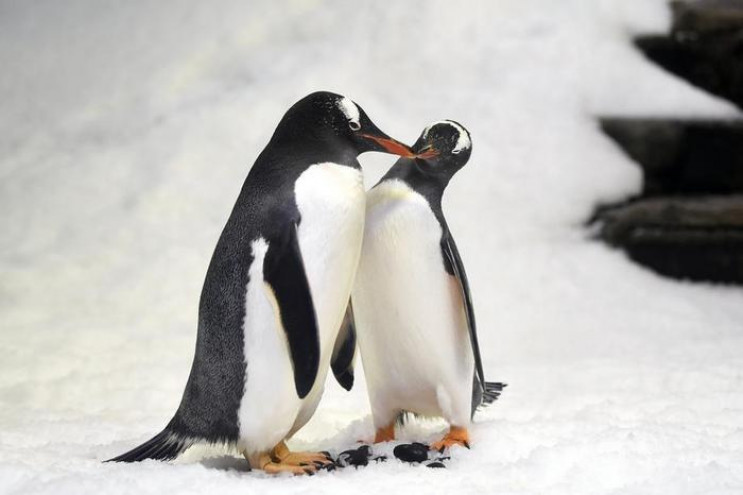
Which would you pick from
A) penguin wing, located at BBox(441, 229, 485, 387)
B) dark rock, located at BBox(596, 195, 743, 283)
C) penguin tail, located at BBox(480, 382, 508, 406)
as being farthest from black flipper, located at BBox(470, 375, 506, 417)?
dark rock, located at BBox(596, 195, 743, 283)

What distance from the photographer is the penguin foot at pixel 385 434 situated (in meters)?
1.61

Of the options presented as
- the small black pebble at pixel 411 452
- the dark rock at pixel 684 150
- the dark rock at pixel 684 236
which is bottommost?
the small black pebble at pixel 411 452

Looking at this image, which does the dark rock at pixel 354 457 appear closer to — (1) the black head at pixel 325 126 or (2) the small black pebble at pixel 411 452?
(2) the small black pebble at pixel 411 452

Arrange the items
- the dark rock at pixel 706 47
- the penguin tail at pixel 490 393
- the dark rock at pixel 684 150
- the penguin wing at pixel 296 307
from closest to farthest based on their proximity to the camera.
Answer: the penguin wing at pixel 296 307 → the penguin tail at pixel 490 393 → the dark rock at pixel 684 150 → the dark rock at pixel 706 47

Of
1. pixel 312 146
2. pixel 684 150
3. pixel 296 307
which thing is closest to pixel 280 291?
pixel 296 307

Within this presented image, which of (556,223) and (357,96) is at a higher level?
(357,96)

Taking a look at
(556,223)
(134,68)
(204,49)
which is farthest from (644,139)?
(134,68)

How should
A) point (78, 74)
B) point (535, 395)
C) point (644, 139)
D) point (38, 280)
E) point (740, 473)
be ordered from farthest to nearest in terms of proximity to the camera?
point (78, 74) → point (644, 139) → point (38, 280) → point (535, 395) → point (740, 473)

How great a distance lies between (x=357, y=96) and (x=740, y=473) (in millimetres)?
2203

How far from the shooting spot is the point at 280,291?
1316mm

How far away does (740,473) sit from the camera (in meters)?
1.34

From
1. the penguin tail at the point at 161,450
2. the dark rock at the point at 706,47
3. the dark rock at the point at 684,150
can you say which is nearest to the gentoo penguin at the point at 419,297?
the penguin tail at the point at 161,450

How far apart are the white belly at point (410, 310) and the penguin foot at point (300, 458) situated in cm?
18

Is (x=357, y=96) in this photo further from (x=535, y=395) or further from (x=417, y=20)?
(x=535, y=395)
